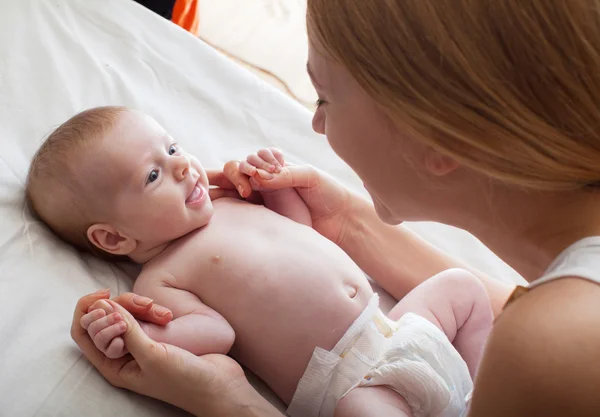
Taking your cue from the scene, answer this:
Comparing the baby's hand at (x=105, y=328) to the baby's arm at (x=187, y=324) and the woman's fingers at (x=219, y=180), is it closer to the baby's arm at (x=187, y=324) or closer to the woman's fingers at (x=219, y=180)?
the baby's arm at (x=187, y=324)

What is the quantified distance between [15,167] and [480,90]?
0.89m

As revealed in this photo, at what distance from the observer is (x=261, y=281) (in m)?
1.03

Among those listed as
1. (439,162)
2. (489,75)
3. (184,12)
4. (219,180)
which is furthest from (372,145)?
Answer: (184,12)

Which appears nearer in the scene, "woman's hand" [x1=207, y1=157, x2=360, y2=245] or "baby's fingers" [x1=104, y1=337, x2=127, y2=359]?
"baby's fingers" [x1=104, y1=337, x2=127, y2=359]

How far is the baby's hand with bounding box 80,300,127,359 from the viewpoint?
88 cm

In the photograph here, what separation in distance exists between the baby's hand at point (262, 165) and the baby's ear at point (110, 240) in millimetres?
239

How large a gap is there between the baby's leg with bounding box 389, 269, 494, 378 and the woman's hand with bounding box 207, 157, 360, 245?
0.24 m

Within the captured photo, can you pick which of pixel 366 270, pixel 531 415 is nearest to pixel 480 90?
pixel 531 415

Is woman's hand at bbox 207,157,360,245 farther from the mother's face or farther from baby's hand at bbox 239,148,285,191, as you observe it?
the mother's face

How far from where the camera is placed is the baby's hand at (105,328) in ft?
2.87

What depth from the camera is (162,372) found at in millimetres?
886

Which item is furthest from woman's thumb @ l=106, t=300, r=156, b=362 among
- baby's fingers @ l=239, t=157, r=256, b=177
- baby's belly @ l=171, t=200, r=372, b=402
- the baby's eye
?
baby's fingers @ l=239, t=157, r=256, b=177

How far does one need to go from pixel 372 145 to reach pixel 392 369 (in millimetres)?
360

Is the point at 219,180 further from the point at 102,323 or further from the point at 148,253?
the point at 102,323
